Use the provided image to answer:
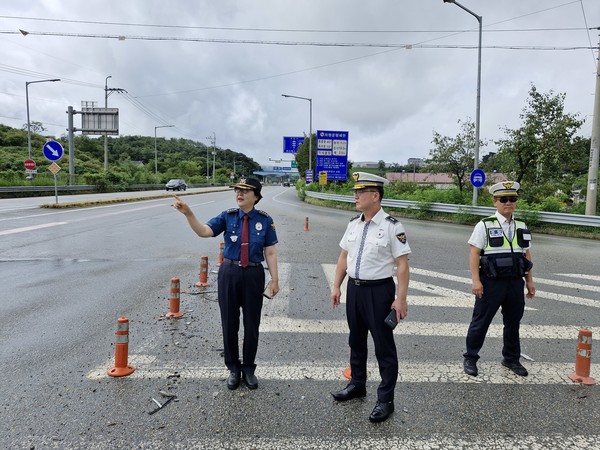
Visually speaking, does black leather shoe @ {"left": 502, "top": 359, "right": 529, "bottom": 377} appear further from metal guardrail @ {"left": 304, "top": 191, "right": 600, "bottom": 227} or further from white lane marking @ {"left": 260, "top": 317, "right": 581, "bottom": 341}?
metal guardrail @ {"left": 304, "top": 191, "right": 600, "bottom": 227}

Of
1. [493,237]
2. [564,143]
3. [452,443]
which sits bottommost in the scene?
[452,443]

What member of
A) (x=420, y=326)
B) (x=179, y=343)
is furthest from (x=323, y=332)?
(x=179, y=343)

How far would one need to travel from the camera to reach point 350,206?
26.9m

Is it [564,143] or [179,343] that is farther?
[564,143]

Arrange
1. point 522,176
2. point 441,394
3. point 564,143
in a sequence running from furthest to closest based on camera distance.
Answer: point 522,176, point 564,143, point 441,394

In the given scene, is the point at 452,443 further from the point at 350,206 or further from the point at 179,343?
the point at 350,206

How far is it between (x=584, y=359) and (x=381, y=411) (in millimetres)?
2121

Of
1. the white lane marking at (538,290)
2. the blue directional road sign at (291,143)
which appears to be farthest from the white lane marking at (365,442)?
the blue directional road sign at (291,143)

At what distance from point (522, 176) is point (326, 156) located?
13.7 meters

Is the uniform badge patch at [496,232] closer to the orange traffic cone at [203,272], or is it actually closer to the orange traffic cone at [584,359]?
→ the orange traffic cone at [584,359]

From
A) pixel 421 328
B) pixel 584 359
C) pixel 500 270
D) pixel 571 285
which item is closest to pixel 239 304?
pixel 500 270

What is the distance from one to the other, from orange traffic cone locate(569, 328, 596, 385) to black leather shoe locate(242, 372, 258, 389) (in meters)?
2.95

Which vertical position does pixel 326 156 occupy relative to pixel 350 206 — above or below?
above

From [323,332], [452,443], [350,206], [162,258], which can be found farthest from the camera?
[350,206]
